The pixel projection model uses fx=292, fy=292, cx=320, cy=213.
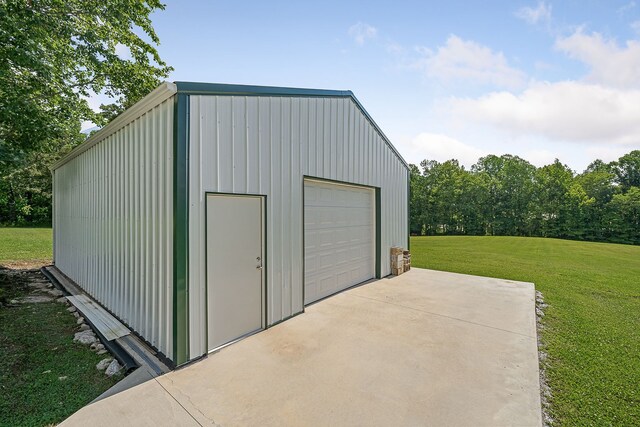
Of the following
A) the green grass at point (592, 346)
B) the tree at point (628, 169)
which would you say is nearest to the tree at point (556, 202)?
the tree at point (628, 169)

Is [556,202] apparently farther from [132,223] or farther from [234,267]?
[132,223]

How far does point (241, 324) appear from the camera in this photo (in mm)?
3855

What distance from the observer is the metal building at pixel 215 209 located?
128 inches

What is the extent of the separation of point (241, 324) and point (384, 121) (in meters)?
6.14

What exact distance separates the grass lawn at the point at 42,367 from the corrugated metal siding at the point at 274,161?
107 centimetres

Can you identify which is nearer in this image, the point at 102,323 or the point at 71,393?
the point at 71,393

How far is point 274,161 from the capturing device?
4.33 meters

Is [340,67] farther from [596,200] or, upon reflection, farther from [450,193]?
[596,200]

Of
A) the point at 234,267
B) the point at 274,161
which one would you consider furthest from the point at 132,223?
the point at 274,161

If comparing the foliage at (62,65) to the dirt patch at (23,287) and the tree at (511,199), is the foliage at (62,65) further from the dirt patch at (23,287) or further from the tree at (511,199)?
the tree at (511,199)

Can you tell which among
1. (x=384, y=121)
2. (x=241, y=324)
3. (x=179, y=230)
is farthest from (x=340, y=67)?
(x=241, y=324)

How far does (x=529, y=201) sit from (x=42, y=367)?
4074cm

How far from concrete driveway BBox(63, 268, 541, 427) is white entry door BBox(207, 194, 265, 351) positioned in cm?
25

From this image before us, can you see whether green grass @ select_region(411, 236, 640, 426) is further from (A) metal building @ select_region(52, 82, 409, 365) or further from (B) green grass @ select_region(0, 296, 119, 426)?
(B) green grass @ select_region(0, 296, 119, 426)
